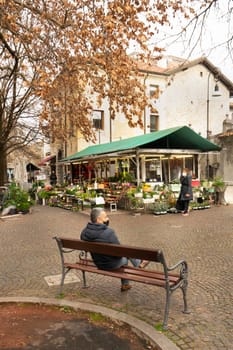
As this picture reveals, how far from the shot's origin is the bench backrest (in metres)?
3.54

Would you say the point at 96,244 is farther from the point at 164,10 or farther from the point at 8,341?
the point at 164,10

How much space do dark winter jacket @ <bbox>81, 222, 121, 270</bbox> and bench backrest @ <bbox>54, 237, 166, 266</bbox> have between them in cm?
18

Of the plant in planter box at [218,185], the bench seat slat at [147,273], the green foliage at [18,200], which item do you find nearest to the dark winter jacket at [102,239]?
the bench seat slat at [147,273]

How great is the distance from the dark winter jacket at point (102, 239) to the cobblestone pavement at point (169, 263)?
0.50 meters

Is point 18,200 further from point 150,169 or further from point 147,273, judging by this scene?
point 147,273

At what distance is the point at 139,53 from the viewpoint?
6473 millimetres

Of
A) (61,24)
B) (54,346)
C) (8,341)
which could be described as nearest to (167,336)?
(54,346)

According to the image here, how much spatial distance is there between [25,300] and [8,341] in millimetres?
993

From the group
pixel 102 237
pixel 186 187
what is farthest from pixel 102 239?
pixel 186 187

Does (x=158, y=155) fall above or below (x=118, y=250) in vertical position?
above

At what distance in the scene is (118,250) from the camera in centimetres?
383

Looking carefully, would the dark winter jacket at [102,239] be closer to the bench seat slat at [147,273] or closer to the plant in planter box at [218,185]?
the bench seat slat at [147,273]

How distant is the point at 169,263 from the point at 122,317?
248cm

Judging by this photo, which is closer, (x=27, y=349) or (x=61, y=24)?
(x=27, y=349)
